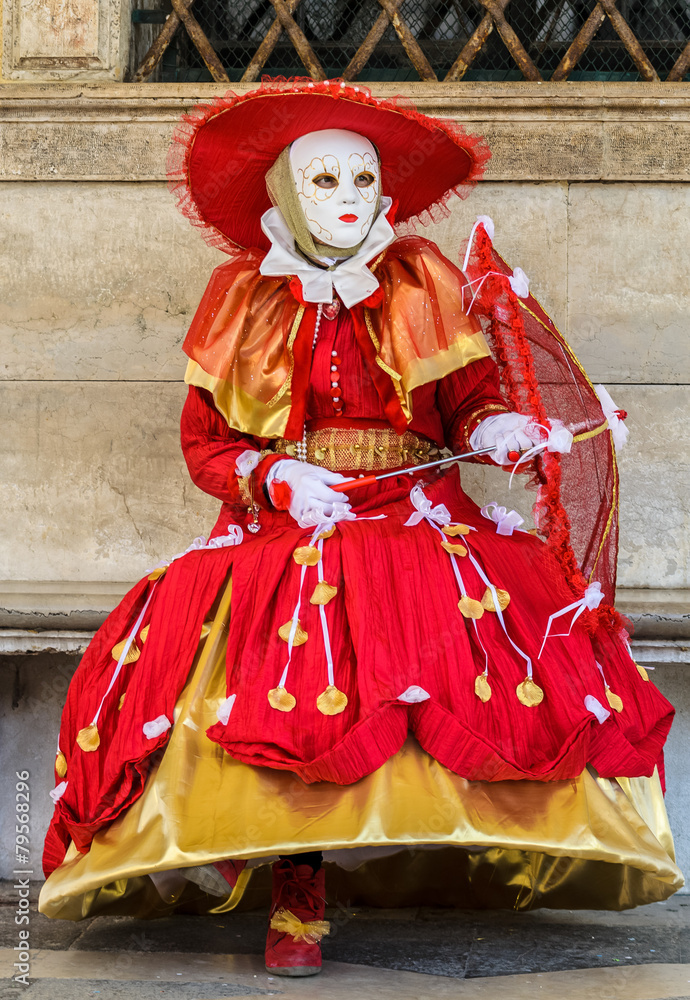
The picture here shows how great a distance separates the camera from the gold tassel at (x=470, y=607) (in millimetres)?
2203

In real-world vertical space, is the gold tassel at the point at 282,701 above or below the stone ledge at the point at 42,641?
below

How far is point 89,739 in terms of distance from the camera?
2.29 meters

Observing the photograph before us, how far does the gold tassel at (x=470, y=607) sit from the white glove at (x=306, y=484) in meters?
0.36

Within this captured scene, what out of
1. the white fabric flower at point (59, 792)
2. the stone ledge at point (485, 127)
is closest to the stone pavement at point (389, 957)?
the white fabric flower at point (59, 792)

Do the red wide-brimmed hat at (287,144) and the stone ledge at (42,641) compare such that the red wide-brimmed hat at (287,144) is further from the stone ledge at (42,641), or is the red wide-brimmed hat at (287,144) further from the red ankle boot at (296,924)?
the red ankle boot at (296,924)

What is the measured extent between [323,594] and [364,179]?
1.02 meters

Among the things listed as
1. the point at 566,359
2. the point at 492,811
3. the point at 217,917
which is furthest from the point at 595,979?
the point at 566,359

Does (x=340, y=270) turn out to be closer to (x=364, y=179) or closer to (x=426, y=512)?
(x=364, y=179)

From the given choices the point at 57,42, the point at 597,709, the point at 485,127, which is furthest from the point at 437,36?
the point at 597,709

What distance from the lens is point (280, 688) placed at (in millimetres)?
2127

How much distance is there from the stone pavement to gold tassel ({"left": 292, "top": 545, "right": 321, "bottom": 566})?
832 millimetres

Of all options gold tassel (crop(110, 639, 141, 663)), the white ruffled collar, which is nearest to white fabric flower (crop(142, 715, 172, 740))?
gold tassel (crop(110, 639, 141, 663))

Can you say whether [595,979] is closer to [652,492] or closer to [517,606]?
[517,606]

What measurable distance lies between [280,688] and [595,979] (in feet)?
2.93
